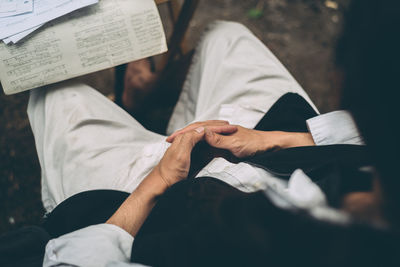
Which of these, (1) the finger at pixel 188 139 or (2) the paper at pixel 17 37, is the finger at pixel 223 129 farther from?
(2) the paper at pixel 17 37

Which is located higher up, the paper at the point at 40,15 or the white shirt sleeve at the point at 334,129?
the paper at the point at 40,15

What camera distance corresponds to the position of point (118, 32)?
0.82 m

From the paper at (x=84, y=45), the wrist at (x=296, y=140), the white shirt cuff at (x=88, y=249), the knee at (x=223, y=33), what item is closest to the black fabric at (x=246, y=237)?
the white shirt cuff at (x=88, y=249)

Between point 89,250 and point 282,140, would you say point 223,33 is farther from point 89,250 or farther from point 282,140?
point 89,250

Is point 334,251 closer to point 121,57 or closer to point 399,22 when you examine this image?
point 399,22

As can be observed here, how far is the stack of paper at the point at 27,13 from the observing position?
738 mm

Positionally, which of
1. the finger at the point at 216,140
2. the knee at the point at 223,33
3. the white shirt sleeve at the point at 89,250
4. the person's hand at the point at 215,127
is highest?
the knee at the point at 223,33

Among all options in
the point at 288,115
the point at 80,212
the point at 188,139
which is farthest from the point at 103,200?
the point at 288,115

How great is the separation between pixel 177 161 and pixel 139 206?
15 centimetres

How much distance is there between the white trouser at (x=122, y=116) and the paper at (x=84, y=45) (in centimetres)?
9

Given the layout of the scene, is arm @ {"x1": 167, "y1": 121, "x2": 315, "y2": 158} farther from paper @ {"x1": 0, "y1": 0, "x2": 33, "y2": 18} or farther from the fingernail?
paper @ {"x1": 0, "y1": 0, "x2": 33, "y2": 18}

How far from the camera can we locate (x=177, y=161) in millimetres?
717

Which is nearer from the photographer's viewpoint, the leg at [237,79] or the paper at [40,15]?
the paper at [40,15]

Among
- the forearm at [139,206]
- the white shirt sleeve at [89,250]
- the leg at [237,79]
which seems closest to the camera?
the white shirt sleeve at [89,250]
